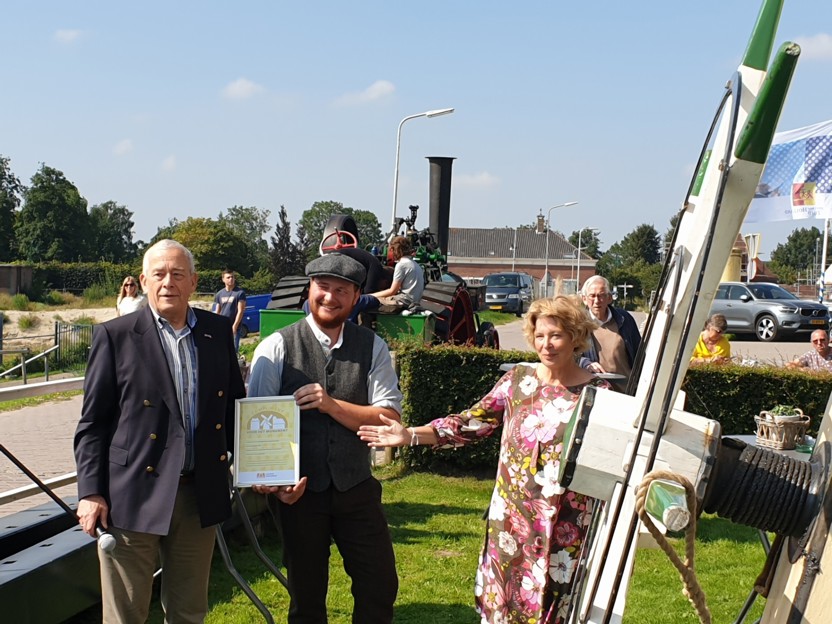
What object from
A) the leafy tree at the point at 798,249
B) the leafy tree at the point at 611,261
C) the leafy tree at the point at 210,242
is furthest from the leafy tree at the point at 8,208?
the leafy tree at the point at 798,249

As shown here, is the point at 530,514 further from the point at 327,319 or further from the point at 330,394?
the point at 327,319

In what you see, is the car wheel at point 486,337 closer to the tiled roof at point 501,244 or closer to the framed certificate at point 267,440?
the framed certificate at point 267,440

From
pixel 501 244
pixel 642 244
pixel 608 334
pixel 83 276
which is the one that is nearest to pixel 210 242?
pixel 83 276

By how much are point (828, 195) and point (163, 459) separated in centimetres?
590

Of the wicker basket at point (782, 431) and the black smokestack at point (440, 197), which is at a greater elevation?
the black smokestack at point (440, 197)

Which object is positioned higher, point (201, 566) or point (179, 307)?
point (179, 307)

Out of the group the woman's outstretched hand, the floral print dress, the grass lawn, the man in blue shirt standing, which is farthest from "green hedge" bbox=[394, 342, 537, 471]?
the man in blue shirt standing

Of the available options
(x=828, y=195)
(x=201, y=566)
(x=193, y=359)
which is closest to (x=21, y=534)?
(x=201, y=566)

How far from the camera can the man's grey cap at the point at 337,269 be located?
10.8ft

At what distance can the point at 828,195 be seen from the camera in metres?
6.89

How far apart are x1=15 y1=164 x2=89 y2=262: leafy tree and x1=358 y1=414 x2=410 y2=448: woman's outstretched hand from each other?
250 ft

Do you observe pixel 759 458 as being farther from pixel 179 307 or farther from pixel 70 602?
pixel 70 602

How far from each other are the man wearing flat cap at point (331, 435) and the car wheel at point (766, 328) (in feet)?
69.2

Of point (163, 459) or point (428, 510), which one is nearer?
point (163, 459)
